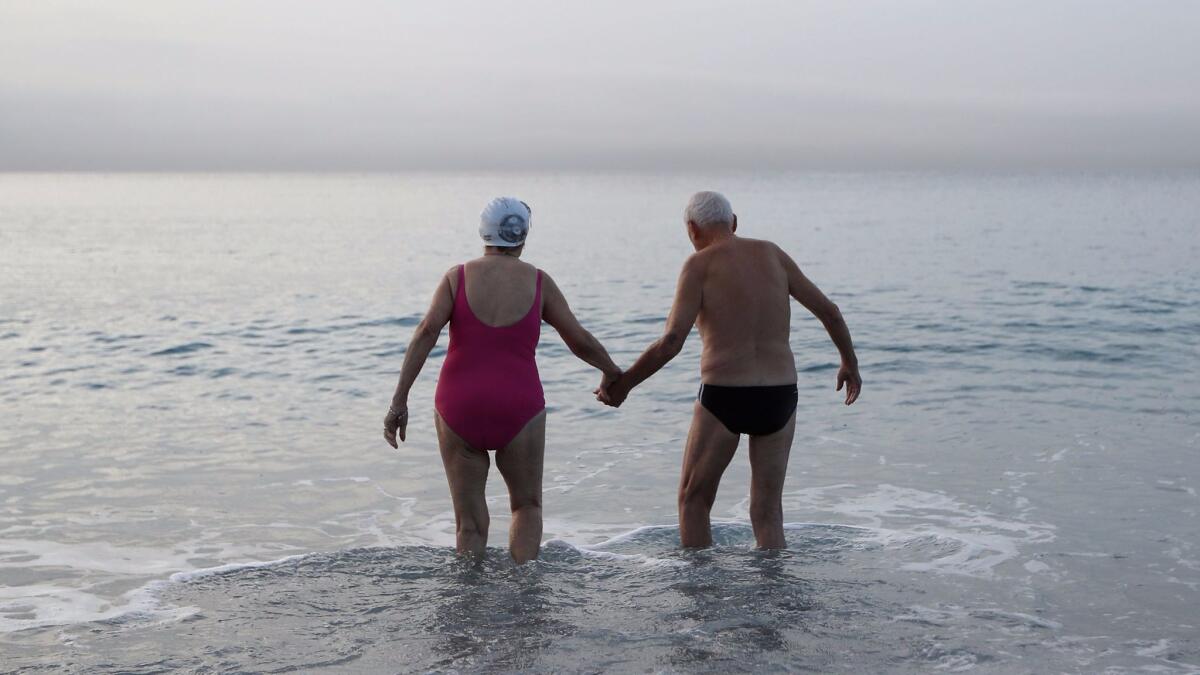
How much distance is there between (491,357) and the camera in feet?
19.0

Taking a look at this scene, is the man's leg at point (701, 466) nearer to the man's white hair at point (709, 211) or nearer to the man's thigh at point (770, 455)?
the man's thigh at point (770, 455)

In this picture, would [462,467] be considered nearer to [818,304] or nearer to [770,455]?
[770,455]

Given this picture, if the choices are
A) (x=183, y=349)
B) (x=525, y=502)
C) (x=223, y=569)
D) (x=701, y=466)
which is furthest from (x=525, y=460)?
(x=183, y=349)

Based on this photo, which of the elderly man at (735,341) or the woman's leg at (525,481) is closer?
the woman's leg at (525,481)

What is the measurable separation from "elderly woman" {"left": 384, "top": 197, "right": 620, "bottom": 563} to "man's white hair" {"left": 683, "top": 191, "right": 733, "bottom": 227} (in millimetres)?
911

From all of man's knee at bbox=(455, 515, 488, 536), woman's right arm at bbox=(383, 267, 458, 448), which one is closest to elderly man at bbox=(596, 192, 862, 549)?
man's knee at bbox=(455, 515, 488, 536)

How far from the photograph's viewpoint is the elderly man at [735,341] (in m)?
6.14

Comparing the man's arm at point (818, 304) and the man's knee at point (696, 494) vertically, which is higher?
the man's arm at point (818, 304)

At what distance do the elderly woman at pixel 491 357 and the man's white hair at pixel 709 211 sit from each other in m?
0.91

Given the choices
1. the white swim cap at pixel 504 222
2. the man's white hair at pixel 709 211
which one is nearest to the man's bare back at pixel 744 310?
the man's white hair at pixel 709 211

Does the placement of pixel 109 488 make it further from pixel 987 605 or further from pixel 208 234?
pixel 208 234

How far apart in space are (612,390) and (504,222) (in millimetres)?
1181

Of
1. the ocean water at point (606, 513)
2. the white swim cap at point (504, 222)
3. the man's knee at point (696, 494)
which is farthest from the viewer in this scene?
the man's knee at point (696, 494)

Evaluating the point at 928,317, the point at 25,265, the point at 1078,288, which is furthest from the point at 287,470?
the point at 25,265
